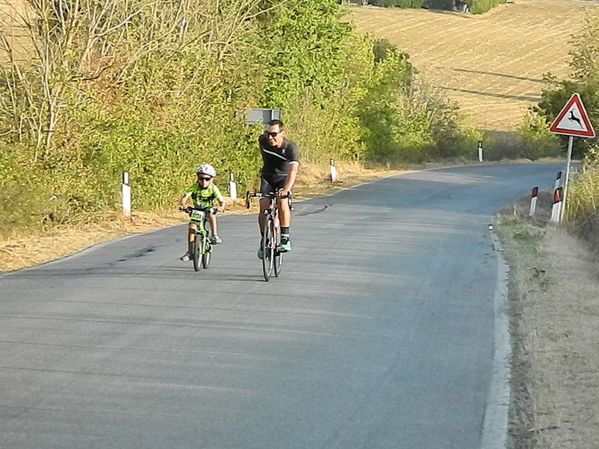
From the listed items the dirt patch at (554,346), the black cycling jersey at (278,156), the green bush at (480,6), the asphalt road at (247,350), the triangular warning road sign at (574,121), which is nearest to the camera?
the asphalt road at (247,350)

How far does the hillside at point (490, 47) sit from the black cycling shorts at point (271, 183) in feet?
176

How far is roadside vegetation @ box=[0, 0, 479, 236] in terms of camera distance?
21.0 meters

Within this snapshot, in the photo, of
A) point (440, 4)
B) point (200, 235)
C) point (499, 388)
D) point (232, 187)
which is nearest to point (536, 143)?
point (232, 187)

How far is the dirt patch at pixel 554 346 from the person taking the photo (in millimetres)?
6883

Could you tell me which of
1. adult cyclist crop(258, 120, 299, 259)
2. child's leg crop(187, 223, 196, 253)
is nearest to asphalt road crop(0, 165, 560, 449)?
child's leg crop(187, 223, 196, 253)

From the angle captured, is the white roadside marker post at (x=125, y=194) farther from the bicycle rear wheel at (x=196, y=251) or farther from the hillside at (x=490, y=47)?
the hillside at (x=490, y=47)

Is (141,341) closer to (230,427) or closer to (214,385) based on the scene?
(214,385)

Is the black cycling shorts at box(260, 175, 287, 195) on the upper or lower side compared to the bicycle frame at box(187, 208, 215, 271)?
upper

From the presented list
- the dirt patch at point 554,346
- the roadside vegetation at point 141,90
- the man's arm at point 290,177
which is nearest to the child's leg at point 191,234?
the man's arm at point 290,177

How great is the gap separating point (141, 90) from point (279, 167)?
12178 mm

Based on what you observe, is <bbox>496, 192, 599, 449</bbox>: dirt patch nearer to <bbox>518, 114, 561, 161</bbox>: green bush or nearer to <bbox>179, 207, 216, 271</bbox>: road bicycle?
<bbox>179, 207, 216, 271</bbox>: road bicycle

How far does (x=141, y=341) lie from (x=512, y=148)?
5314 centimetres

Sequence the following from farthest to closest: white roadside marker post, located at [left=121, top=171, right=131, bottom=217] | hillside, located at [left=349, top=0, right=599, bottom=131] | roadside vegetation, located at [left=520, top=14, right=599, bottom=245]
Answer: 1. hillside, located at [left=349, top=0, right=599, bottom=131]
2. roadside vegetation, located at [left=520, top=14, right=599, bottom=245]
3. white roadside marker post, located at [left=121, top=171, right=131, bottom=217]

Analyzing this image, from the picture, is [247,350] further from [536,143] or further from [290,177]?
[536,143]
